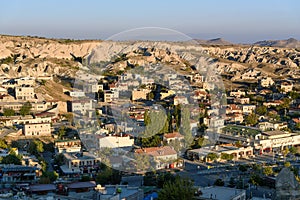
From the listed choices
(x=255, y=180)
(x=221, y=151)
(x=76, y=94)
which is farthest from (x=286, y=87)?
(x=255, y=180)

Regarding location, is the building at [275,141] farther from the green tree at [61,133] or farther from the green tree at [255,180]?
the green tree at [61,133]

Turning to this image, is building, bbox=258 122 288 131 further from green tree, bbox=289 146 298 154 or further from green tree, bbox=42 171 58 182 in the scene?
green tree, bbox=42 171 58 182

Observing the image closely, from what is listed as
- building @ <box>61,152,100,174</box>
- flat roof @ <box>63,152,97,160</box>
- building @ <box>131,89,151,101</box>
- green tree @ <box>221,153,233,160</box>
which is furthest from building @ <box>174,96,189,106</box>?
building @ <box>61,152,100,174</box>

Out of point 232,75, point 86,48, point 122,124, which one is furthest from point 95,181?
point 86,48

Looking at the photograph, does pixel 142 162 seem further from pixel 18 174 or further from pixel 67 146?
pixel 18 174

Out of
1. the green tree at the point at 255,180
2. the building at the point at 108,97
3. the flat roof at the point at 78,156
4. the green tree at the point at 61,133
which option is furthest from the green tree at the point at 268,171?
the building at the point at 108,97

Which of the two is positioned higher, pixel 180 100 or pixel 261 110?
pixel 180 100
